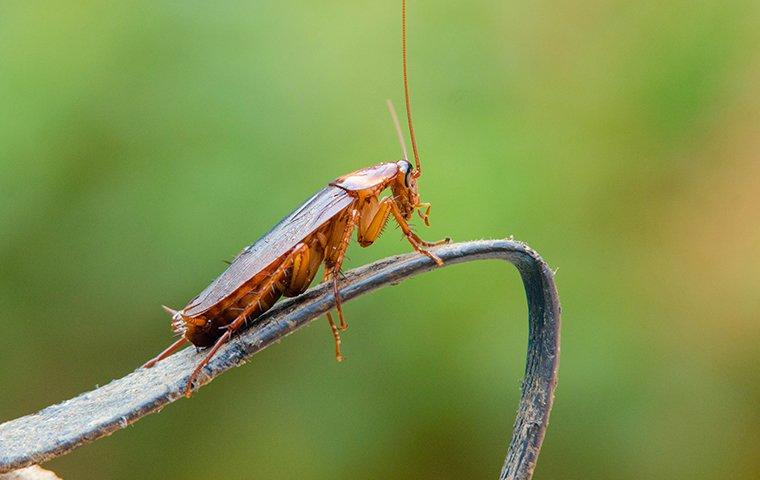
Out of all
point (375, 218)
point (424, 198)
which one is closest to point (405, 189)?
point (375, 218)

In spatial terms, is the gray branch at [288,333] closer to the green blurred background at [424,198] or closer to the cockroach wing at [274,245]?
the cockroach wing at [274,245]

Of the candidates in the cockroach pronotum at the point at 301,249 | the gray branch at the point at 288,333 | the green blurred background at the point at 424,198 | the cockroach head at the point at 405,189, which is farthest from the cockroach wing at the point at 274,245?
the green blurred background at the point at 424,198

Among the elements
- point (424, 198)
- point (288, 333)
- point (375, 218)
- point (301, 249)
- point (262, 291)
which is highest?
point (424, 198)

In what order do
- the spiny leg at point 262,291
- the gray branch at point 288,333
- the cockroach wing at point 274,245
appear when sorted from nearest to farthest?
the gray branch at point 288,333, the spiny leg at point 262,291, the cockroach wing at point 274,245

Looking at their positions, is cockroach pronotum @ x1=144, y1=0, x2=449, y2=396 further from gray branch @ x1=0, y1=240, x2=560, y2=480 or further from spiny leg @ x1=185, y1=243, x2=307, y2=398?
Result: gray branch @ x1=0, y1=240, x2=560, y2=480

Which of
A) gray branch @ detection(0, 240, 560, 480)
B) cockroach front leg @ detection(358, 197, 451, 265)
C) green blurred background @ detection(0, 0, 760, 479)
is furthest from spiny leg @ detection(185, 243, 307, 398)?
green blurred background @ detection(0, 0, 760, 479)

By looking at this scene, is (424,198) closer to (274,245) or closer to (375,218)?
(375,218)
